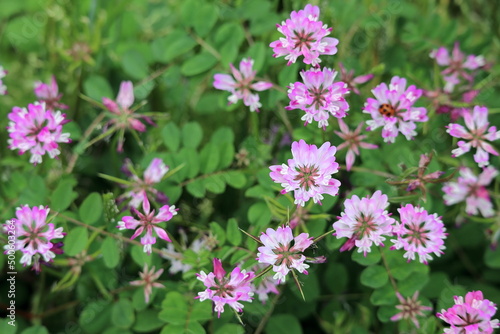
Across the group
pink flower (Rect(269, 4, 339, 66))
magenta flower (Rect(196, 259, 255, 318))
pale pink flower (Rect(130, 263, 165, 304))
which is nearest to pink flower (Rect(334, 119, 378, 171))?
pink flower (Rect(269, 4, 339, 66))

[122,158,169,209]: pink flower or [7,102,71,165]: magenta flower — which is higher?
[7,102,71,165]: magenta flower

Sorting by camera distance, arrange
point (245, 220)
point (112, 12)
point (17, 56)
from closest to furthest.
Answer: point (245, 220) < point (112, 12) < point (17, 56)

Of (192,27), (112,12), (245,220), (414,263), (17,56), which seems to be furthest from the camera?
(17,56)

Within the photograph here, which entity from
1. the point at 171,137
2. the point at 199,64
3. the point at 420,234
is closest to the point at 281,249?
the point at 420,234

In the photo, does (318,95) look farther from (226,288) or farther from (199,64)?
(199,64)

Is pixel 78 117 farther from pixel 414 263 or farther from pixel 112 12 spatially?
pixel 414 263

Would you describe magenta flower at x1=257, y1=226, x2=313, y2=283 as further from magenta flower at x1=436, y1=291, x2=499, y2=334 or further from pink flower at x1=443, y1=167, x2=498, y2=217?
pink flower at x1=443, y1=167, x2=498, y2=217

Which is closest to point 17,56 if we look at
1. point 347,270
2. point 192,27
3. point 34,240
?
point 192,27
